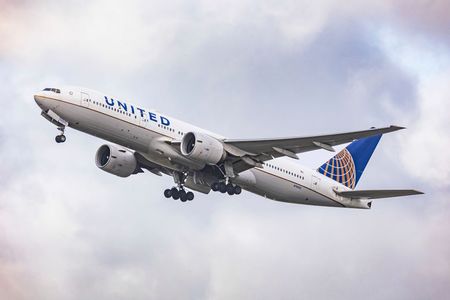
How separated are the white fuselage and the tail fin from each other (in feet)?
12.8

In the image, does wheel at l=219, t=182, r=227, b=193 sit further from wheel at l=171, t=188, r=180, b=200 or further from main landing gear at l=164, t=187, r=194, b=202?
wheel at l=171, t=188, r=180, b=200

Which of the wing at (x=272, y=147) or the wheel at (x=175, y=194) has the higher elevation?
the wing at (x=272, y=147)

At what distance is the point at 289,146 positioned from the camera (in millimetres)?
58406

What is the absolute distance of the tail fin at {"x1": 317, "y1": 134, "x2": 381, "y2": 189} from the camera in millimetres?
67250

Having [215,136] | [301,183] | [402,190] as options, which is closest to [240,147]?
[215,136]

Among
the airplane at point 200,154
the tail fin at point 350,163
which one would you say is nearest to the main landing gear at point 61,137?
the airplane at point 200,154

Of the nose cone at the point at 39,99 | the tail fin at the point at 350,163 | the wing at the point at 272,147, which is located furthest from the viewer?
the tail fin at the point at 350,163

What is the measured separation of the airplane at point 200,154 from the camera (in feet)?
183

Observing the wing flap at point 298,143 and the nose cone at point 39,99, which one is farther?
the nose cone at point 39,99

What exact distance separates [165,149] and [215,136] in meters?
3.71

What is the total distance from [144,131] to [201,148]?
11.1ft

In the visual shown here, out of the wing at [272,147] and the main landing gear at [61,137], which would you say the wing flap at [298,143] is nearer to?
the wing at [272,147]

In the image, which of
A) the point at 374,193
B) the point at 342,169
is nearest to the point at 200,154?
Result: the point at 374,193

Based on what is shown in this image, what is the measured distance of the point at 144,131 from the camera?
56969 millimetres
